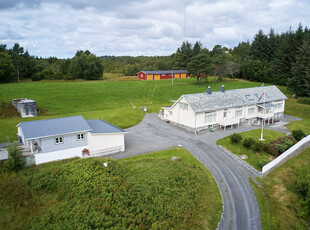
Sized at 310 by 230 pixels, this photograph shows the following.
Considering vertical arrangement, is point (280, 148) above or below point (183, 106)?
below

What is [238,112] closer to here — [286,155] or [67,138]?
[286,155]

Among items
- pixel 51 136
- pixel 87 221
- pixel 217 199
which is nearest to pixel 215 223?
pixel 217 199

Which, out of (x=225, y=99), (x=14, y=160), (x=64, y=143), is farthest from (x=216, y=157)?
(x=14, y=160)

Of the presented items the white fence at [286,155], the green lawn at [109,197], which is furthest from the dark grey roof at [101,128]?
the white fence at [286,155]

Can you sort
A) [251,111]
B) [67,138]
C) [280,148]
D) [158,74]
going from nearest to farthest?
[67,138], [280,148], [251,111], [158,74]

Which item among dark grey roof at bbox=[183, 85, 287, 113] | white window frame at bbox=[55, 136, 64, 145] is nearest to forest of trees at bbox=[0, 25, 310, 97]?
dark grey roof at bbox=[183, 85, 287, 113]

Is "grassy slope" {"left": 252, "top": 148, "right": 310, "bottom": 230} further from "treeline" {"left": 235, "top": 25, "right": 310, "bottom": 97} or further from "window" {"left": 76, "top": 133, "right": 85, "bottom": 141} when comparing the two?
"treeline" {"left": 235, "top": 25, "right": 310, "bottom": 97}
